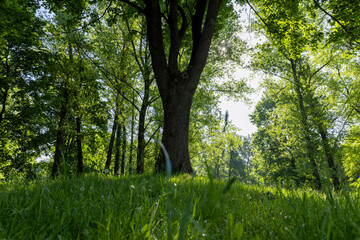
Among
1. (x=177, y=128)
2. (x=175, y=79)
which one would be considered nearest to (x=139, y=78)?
(x=175, y=79)

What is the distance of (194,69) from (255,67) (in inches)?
586

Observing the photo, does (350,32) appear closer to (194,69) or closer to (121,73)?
(194,69)

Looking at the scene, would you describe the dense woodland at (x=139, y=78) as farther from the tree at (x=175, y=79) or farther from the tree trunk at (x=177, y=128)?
the tree trunk at (x=177, y=128)

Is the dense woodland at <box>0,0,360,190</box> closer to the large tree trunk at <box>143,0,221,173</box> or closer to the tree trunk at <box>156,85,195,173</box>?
the large tree trunk at <box>143,0,221,173</box>

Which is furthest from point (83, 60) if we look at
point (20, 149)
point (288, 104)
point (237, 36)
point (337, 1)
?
point (288, 104)

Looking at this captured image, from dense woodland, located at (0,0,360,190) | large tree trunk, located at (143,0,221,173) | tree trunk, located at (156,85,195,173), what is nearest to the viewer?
tree trunk, located at (156,85,195,173)

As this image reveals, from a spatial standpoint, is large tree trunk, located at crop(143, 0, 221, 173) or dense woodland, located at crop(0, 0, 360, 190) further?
dense woodland, located at crop(0, 0, 360, 190)

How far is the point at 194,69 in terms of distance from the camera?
22.0ft

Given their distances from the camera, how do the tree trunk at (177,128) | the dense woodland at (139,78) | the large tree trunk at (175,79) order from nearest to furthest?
the tree trunk at (177,128)
the large tree trunk at (175,79)
the dense woodland at (139,78)

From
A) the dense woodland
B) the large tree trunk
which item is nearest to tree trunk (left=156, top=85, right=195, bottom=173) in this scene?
the large tree trunk

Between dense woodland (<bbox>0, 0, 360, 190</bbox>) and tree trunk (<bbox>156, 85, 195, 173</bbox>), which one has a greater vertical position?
dense woodland (<bbox>0, 0, 360, 190</bbox>)

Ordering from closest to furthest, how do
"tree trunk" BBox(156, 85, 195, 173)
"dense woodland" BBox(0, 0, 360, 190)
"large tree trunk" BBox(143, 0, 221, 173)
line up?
"tree trunk" BBox(156, 85, 195, 173)
"large tree trunk" BBox(143, 0, 221, 173)
"dense woodland" BBox(0, 0, 360, 190)

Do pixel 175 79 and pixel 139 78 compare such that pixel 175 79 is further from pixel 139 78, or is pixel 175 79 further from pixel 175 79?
pixel 139 78

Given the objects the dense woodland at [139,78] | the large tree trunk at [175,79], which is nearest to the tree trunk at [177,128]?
the large tree trunk at [175,79]
